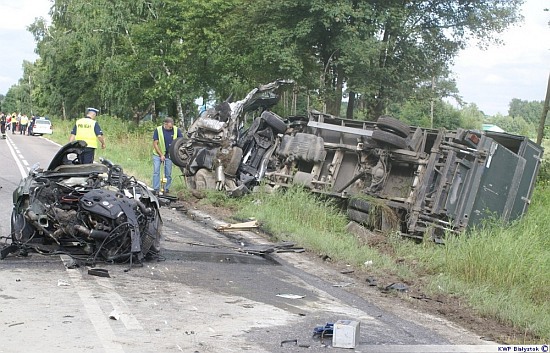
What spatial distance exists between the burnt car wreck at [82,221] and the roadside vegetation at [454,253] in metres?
2.83

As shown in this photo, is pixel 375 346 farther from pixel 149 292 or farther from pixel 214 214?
pixel 214 214

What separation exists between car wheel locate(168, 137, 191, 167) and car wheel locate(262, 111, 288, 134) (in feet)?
6.02

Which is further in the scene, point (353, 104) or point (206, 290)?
point (353, 104)

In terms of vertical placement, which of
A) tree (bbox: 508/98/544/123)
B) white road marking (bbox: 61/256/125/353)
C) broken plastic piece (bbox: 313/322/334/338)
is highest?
tree (bbox: 508/98/544/123)

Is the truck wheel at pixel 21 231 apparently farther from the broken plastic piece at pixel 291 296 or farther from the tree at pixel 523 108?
the tree at pixel 523 108

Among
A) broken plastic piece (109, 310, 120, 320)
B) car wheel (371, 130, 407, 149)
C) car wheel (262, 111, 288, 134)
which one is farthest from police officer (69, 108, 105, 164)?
broken plastic piece (109, 310, 120, 320)

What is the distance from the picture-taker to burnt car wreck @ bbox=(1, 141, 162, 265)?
7.46m

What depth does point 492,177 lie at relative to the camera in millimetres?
10883

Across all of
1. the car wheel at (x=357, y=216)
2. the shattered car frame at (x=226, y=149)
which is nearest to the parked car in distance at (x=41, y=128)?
the shattered car frame at (x=226, y=149)

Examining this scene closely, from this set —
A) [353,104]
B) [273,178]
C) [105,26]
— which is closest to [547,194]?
[273,178]

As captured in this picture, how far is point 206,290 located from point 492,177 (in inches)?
236

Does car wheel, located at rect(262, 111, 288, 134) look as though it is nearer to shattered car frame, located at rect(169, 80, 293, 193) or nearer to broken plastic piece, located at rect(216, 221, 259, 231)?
shattered car frame, located at rect(169, 80, 293, 193)

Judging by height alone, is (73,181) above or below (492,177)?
below

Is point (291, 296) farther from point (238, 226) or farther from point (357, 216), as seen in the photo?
point (357, 216)
